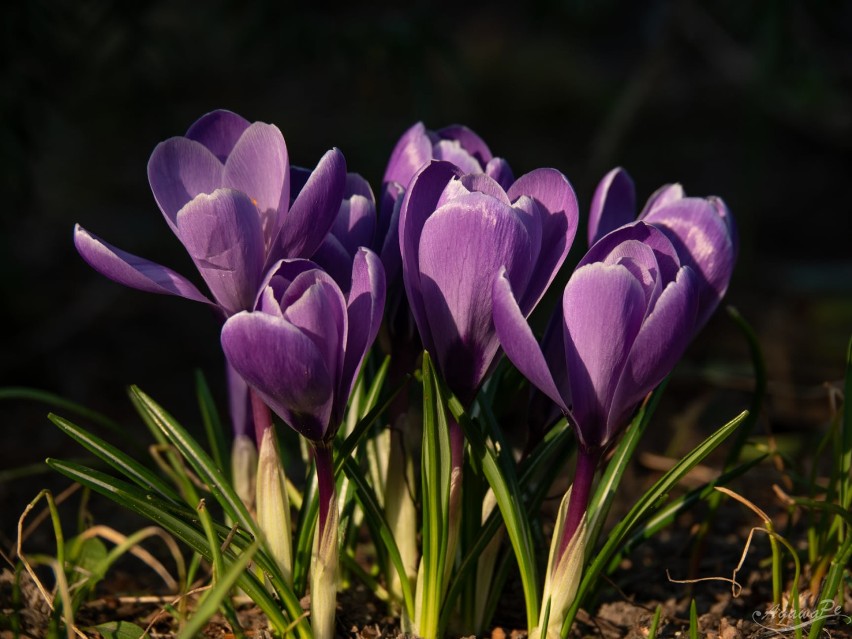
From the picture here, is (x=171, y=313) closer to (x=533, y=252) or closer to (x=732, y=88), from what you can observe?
(x=533, y=252)

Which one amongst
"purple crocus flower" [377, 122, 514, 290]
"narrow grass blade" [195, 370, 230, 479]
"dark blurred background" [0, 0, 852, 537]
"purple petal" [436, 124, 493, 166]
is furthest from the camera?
"dark blurred background" [0, 0, 852, 537]

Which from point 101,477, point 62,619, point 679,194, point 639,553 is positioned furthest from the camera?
point 639,553

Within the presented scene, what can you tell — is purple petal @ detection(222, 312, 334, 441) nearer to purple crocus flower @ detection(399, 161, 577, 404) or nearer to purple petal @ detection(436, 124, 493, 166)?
purple crocus flower @ detection(399, 161, 577, 404)

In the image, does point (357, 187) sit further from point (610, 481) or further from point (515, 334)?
point (610, 481)

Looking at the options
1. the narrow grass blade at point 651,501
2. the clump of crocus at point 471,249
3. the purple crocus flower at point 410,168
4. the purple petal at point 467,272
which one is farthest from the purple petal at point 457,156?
the narrow grass blade at point 651,501

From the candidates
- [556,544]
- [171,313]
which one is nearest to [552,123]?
[171,313]

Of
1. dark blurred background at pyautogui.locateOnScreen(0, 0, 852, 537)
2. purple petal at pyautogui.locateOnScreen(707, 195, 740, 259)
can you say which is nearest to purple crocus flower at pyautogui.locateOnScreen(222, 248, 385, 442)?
purple petal at pyautogui.locateOnScreen(707, 195, 740, 259)
